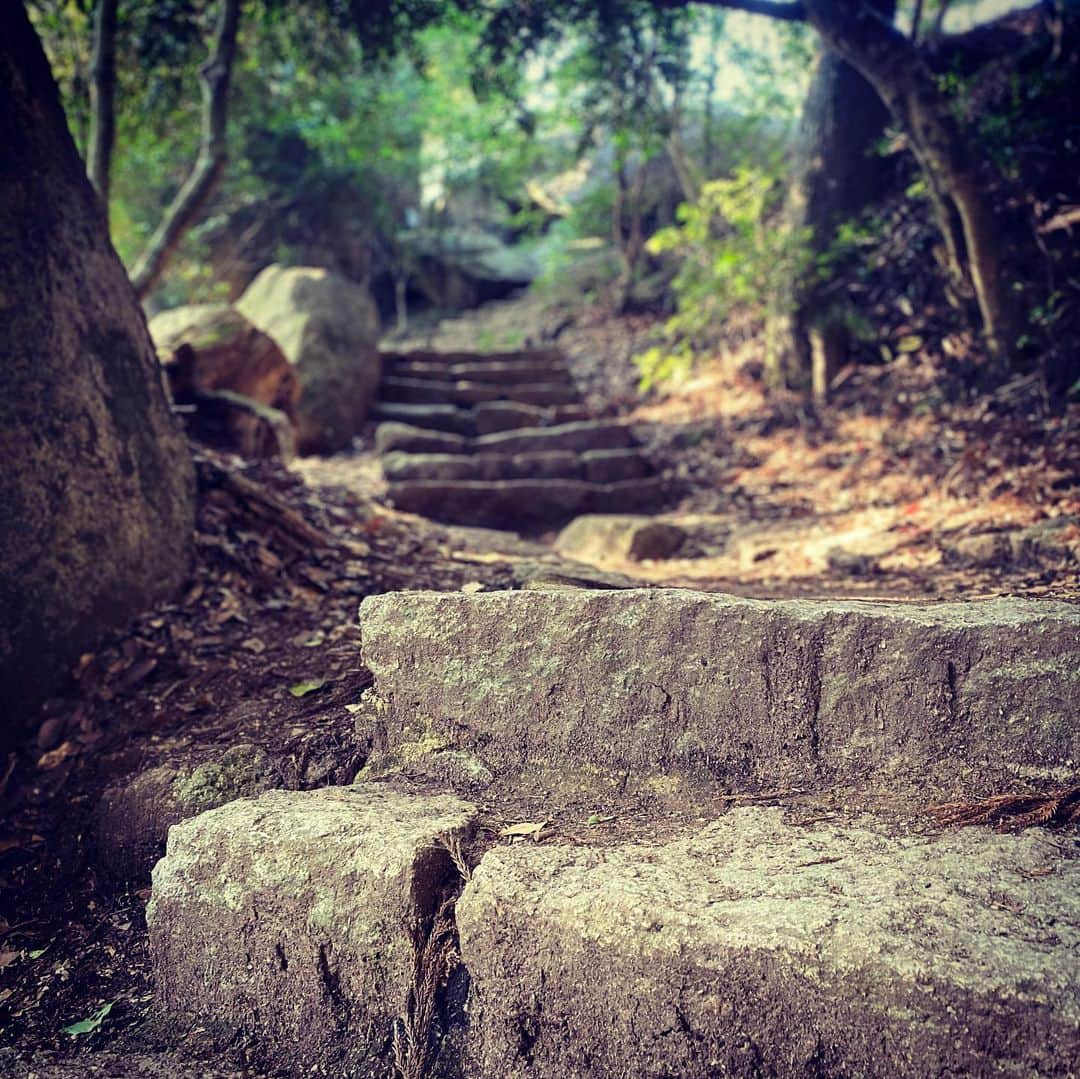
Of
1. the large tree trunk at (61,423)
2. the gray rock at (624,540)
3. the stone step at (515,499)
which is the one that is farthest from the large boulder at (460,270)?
the large tree trunk at (61,423)

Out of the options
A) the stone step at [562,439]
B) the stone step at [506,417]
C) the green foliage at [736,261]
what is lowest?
the stone step at [562,439]

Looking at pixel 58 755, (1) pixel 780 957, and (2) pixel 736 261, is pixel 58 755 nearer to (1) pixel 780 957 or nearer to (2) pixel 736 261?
(1) pixel 780 957

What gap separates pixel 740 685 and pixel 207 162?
5558mm

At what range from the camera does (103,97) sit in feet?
16.3

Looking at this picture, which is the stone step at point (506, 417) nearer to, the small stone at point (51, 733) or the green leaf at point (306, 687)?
the green leaf at point (306, 687)

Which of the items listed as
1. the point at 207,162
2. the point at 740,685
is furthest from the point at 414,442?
the point at 740,685

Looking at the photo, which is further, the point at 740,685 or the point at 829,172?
the point at 829,172

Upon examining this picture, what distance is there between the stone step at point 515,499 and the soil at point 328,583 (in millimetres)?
226

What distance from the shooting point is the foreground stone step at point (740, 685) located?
A: 157 centimetres

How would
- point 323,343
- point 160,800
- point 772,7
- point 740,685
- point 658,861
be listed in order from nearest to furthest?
point 658,861, point 740,685, point 160,800, point 772,7, point 323,343

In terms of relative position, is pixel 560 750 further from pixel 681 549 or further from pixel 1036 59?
pixel 1036 59

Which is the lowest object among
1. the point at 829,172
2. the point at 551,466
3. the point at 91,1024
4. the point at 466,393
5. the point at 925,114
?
the point at 91,1024

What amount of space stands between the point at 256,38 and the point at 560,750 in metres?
7.64

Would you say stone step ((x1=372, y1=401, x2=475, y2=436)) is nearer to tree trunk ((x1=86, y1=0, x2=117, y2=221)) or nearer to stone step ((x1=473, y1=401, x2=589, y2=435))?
stone step ((x1=473, y1=401, x2=589, y2=435))
